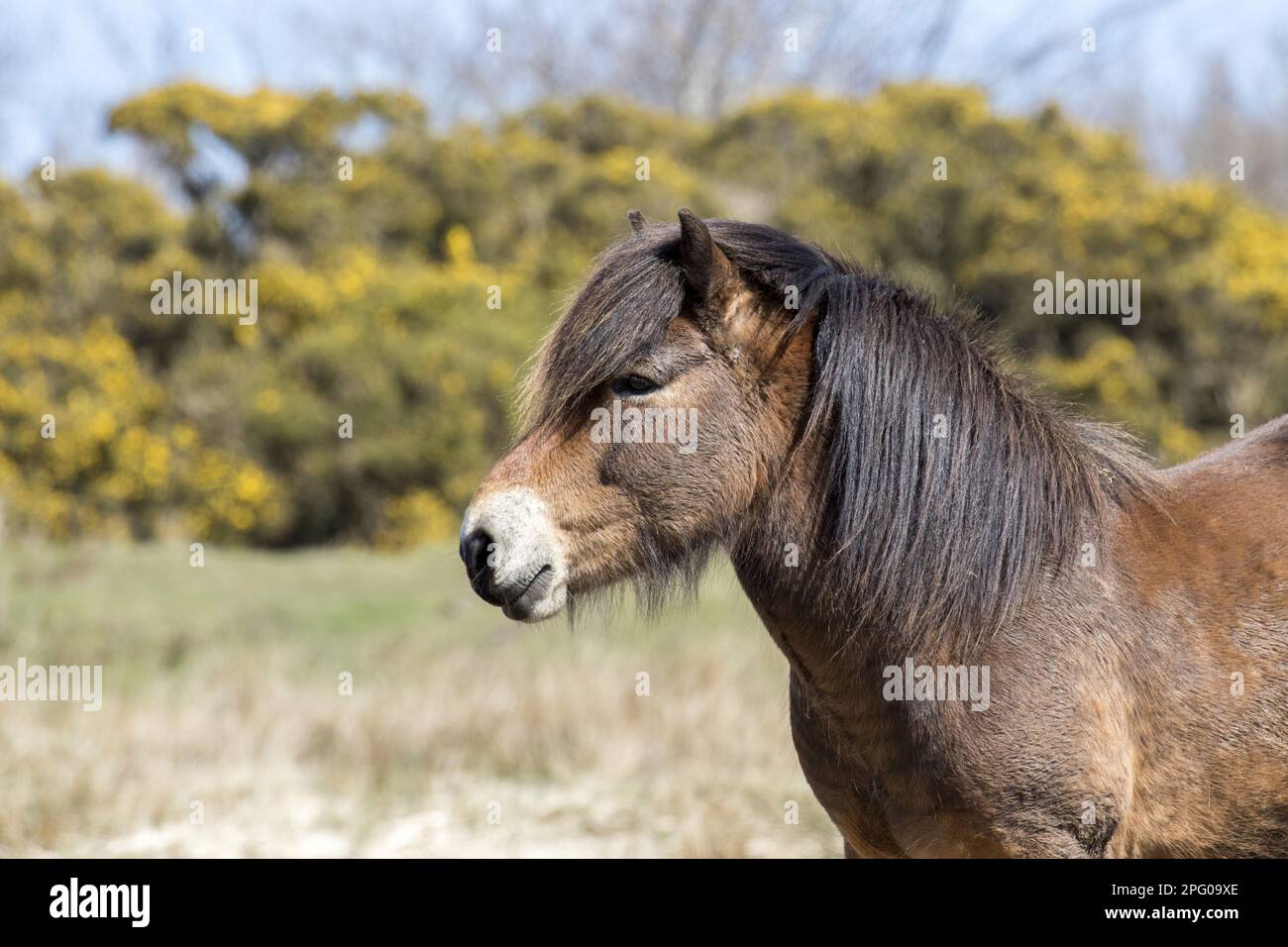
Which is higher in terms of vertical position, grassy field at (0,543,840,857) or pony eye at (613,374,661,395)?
pony eye at (613,374,661,395)

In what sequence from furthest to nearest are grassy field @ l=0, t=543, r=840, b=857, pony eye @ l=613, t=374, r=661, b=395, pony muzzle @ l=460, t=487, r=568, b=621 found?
grassy field @ l=0, t=543, r=840, b=857
pony eye @ l=613, t=374, r=661, b=395
pony muzzle @ l=460, t=487, r=568, b=621

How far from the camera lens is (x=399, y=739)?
25.2 ft

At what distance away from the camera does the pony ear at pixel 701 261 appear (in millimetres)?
3158

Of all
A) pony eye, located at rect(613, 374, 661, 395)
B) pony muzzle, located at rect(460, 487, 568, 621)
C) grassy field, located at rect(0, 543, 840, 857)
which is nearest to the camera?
pony muzzle, located at rect(460, 487, 568, 621)

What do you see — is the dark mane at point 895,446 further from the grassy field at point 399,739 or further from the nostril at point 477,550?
the grassy field at point 399,739

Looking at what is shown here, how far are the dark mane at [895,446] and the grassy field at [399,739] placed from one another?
225 centimetres

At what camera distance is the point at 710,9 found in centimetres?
2586

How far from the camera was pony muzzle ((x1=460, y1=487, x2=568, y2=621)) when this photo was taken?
311 cm

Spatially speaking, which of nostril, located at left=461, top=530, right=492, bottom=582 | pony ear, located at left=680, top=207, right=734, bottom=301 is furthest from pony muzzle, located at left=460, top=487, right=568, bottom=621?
pony ear, located at left=680, top=207, right=734, bottom=301

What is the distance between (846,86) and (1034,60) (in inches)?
151

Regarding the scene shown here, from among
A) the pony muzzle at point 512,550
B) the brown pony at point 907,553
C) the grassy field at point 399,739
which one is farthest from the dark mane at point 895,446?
the grassy field at point 399,739

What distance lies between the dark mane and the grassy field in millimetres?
2248

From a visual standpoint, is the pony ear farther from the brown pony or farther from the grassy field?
the grassy field

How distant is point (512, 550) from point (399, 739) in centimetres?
493
